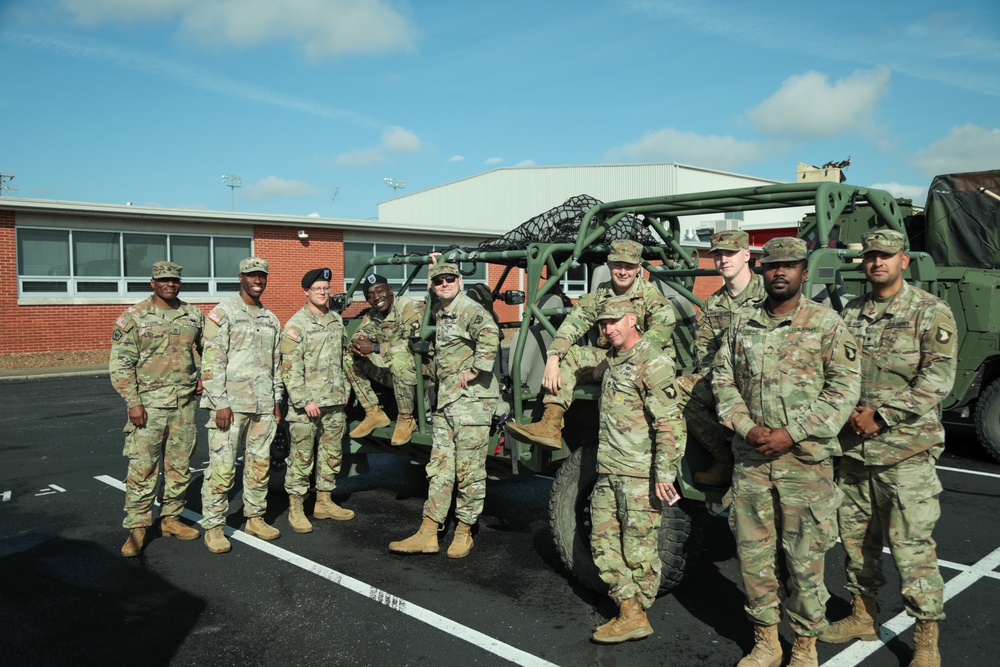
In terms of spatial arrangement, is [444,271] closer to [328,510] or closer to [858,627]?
[328,510]

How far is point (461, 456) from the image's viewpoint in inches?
189

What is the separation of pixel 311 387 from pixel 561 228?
210 centimetres

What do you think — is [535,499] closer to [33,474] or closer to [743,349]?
[743,349]

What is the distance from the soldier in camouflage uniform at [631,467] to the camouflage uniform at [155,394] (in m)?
2.95

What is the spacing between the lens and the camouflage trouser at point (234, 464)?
4977 millimetres

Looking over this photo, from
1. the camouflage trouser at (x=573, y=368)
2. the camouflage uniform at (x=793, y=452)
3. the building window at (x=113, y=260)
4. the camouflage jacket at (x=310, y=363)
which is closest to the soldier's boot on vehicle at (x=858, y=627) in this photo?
the camouflage uniform at (x=793, y=452)

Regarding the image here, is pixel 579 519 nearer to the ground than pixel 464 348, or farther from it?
nearer to the ground

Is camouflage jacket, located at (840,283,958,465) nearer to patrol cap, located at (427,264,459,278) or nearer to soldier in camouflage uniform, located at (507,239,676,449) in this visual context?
soldier in camouflage uniform, located at (507,239,676,449)

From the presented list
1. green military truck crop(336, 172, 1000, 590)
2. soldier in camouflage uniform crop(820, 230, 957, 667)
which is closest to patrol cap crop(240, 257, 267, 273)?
green military truck crop(336, 172, 1000, 590)

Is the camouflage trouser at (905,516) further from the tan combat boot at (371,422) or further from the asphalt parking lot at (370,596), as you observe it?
the tan combat boot at (371,422)

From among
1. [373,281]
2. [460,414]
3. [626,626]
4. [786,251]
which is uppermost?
[786,251]

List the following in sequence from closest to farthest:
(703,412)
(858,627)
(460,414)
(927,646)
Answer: (927,646)
(858,627)
(703,412)
(460,414)

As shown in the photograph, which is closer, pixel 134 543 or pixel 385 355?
pixel 134 543

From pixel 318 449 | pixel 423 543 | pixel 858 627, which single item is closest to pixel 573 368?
pixel 423 543
